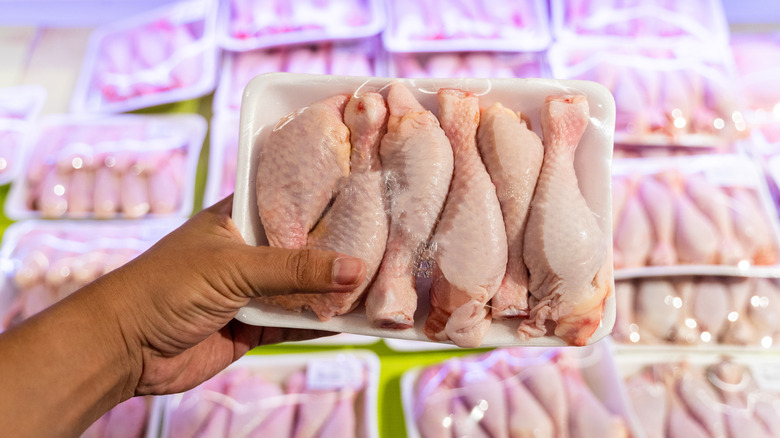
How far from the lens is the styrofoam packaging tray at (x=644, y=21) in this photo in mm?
2602

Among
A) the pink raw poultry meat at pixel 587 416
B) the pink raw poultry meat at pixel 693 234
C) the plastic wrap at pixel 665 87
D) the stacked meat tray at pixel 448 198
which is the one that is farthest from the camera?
the plastic wrap at pixel 665 87

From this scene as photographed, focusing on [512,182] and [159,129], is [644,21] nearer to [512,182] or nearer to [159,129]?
[512,182]

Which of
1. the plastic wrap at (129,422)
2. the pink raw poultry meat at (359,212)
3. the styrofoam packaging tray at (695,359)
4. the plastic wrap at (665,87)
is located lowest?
the plastic wrap at (129,422)

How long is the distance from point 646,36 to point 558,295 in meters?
2.14

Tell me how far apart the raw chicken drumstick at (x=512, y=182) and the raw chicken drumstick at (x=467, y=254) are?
0.03m

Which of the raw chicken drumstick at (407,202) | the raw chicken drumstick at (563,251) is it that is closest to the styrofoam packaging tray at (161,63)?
the raw chicken drumstick at (407,202)

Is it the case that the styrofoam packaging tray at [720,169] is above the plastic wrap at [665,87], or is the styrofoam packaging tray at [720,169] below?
below

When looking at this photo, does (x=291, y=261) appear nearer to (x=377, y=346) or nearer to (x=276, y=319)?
(x=276, y=319)

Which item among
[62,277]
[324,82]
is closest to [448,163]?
[324,82]

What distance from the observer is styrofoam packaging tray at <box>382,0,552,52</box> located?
2.56 meters

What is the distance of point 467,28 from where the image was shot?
8.63 feet

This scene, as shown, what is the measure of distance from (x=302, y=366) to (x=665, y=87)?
2257 mm

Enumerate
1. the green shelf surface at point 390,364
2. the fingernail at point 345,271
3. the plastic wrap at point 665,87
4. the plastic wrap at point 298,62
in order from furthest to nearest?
the plastic wrap at point 298,62 < the plastic wrap at point 665,87 < the green shelf surface at point 390,364 < the fingernail at point 345,271

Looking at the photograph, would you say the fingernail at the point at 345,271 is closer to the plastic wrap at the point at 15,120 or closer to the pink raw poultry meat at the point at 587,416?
the pink raw poultry meat at the point at 587,416
